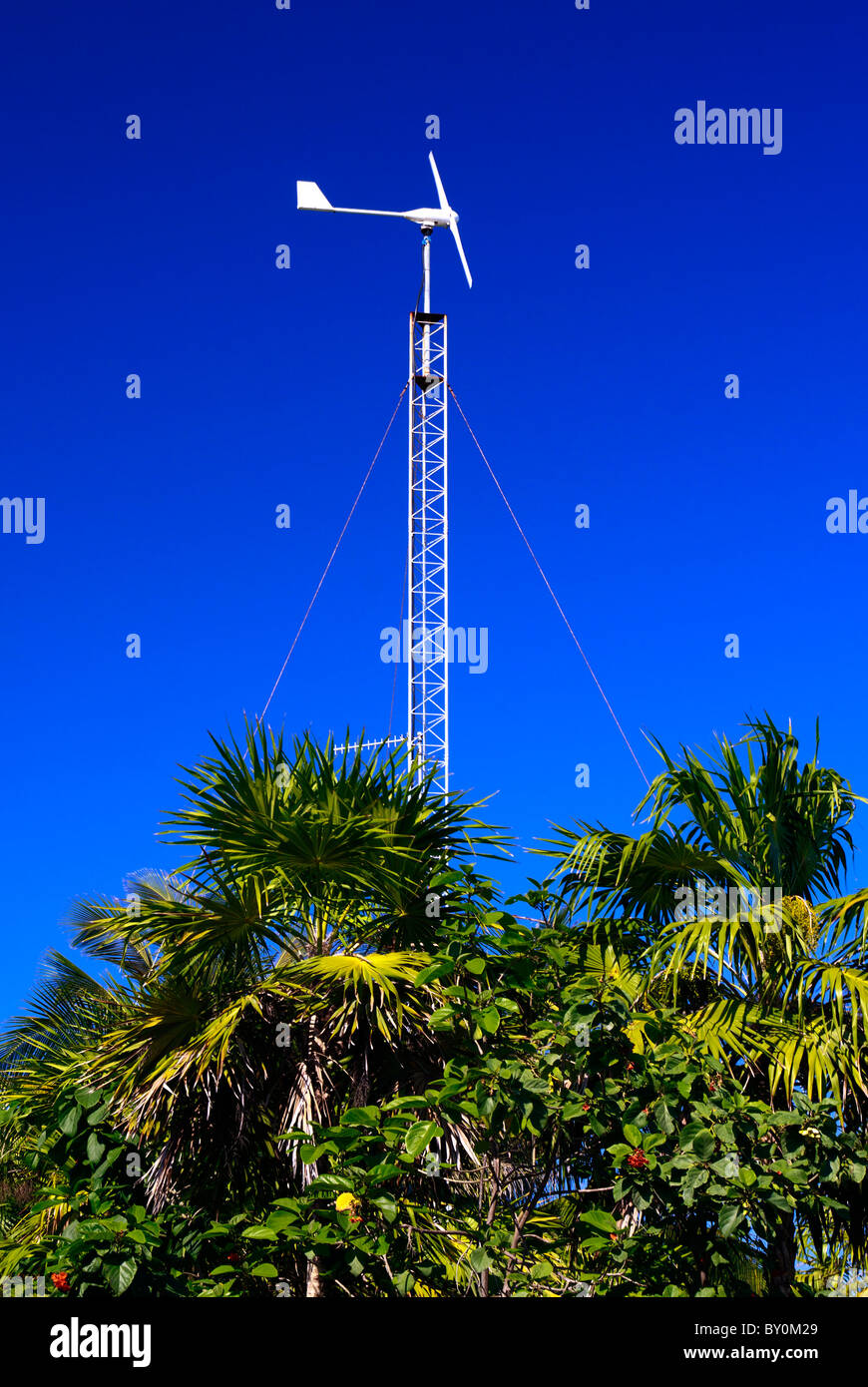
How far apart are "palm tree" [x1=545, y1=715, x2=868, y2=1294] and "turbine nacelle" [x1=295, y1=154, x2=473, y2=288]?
20.5 meters

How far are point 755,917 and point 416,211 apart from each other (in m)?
22.3

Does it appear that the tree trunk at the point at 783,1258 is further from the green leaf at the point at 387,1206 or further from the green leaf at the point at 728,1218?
the green leaf at the point at 387,1206

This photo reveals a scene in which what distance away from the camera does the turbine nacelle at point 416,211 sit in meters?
27.2

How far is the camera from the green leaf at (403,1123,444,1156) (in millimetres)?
6391

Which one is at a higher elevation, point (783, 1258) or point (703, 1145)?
point (703, 1145)

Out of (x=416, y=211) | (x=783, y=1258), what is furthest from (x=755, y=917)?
(x=416, y=211)

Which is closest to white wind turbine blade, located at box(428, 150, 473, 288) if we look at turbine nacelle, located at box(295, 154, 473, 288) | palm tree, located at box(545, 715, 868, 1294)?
turbine nacelle, located at box(295, 154, 473, 288)

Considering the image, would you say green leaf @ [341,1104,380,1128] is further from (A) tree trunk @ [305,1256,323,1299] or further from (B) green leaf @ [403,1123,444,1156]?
(A) tree trunk @ [305,1256,323,1299]

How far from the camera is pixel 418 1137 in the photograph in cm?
643

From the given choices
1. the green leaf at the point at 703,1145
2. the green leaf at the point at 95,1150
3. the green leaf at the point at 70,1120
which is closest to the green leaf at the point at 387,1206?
the green leaf at the point at 703,1145

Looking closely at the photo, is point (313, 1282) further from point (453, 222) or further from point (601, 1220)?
point (453, 222)

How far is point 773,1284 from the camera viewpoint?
7359mm
